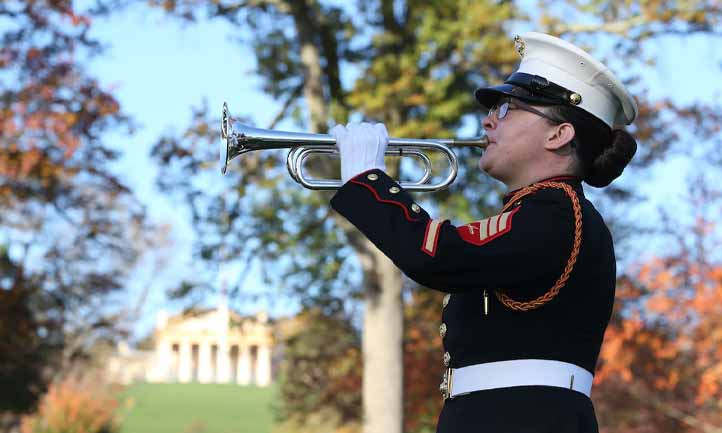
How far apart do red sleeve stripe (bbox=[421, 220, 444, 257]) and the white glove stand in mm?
255

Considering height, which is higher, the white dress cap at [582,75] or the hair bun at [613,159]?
the white dress cap at [582,75]

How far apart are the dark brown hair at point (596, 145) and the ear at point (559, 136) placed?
0.02m

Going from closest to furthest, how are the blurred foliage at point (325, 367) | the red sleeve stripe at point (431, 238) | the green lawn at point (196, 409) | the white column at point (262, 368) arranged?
the red sleeve stripe at point (431, 238) → the blurred foliage at point (325, 367) → the green lawn at point (196, 409) → the white column at point (262, 368)

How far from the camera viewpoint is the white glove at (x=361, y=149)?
274cm

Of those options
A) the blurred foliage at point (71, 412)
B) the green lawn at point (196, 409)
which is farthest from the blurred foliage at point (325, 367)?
the blurred foliage at point (71, 412)

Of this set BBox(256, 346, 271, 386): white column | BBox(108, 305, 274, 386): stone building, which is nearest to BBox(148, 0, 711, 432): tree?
BBox(108, 305, 274, 386): stone building

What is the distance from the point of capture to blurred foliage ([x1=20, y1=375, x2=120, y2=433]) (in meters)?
20.6

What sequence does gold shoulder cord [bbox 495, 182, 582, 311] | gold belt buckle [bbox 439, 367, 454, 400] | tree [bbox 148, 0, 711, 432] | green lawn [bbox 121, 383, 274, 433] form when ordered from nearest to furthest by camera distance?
1. gold shoulder cord [bbox 495, 182, 582, 311]
2. gold belt buckle [bbox 439, 367, 454, 400]
3. tree [bbox 148, 0, 711, 432]
4. green lawn [bbox 121, 383, 274, 433]

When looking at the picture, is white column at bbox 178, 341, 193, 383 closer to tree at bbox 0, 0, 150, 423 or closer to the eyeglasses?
tree at bbox 0, 0, 150, 423

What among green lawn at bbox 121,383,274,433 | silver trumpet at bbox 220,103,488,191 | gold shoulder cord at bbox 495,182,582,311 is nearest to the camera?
gold shoulder cord at bbox 495,182,582,311

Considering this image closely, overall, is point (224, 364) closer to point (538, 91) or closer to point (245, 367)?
point (245, 367)

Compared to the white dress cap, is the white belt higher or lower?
lower

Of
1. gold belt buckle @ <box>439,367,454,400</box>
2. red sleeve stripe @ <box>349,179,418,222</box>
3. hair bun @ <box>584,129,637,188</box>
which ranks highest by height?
hair bun @ <box>584,129,637,188</box>

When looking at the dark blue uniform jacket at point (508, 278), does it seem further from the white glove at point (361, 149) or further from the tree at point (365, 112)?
the tree at point (365, 112)
